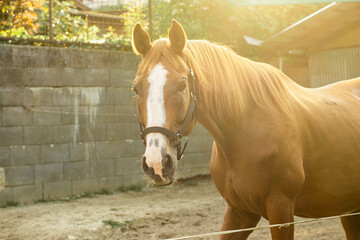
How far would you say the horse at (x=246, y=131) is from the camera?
2.46 metres

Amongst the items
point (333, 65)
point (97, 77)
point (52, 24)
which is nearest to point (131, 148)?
point (97, 77)

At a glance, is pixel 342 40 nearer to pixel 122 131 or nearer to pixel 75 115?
pixel 122 131

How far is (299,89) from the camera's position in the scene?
3.46m

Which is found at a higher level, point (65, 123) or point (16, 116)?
point (16, 116)

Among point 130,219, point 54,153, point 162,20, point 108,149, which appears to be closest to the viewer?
point 130,219

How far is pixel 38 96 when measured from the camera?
692cm

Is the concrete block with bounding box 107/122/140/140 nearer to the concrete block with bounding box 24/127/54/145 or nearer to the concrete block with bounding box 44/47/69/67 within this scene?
the concrete block with bounding box 24/127/54/145

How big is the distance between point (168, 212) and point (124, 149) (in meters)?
1.73

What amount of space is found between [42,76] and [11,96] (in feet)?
1.70

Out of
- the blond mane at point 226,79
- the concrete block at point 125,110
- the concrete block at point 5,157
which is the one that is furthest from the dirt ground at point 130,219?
the blond mane at point 226,79

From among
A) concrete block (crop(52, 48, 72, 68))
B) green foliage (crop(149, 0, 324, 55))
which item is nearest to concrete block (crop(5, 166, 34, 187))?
concrete block (crop(52, 48, 72, 68))

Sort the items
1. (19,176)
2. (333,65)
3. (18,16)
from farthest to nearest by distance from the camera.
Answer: (18,16) → (333,65) → (19,176)

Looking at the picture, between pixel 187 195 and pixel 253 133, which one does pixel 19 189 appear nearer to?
pixel 187 195

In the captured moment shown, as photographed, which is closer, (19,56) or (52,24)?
(19,56)
